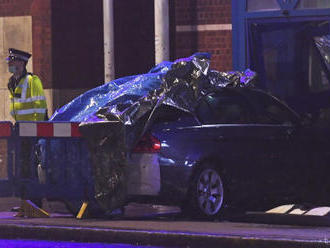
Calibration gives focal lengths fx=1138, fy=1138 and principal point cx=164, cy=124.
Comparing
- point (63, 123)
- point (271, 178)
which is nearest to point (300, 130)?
point (271, 178)

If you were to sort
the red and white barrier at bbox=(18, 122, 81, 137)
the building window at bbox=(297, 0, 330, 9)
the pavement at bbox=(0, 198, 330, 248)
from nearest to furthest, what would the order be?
the pavement at bbox=(0, 198, 330, 248) < the red and white barrier at bbox=(18, 122, 81, 137) < the building window at bbox=(297, 0, 330, 9)

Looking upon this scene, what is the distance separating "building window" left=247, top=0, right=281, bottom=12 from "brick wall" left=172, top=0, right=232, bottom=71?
41 centimetres

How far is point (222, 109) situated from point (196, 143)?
2.65 ft

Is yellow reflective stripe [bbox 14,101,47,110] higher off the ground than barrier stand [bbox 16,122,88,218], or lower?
higher

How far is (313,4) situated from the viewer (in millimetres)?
19406

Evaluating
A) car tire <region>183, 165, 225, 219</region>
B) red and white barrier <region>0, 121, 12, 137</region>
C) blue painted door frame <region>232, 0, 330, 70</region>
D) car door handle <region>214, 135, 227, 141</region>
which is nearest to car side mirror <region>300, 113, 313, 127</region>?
car door handle <region>214, 135, 227, 141</region>

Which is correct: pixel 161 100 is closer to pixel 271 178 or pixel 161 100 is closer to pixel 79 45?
pixel 271 178

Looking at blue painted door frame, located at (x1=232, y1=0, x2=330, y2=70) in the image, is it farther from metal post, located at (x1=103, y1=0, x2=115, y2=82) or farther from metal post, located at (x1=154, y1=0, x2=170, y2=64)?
metal post, located at (x1=103, y1=0, x2=115, y2=82)

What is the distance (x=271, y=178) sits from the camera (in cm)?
1362

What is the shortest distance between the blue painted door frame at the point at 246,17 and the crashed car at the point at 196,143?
531 cm

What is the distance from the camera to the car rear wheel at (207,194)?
41.9 feet

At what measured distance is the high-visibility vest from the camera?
565 inches

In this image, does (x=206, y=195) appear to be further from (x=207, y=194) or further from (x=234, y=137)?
(x=234, y=137)

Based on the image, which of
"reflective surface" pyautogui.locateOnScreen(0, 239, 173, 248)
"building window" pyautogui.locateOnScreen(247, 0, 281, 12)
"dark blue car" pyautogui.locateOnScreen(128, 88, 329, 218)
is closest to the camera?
"reflective surface" pyautogui.locateOnScreen(0, 239, 173, 248)
